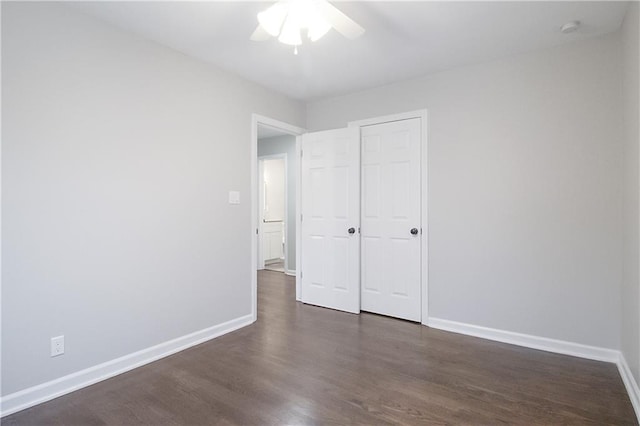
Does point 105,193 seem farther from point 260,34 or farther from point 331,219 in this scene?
point 331,219

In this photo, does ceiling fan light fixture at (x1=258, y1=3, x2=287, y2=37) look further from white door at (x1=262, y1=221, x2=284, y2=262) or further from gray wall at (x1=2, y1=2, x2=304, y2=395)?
white door at (x1=262, y1=221, x2=284, y2=262)

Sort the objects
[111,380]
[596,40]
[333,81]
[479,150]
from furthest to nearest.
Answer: [333,81], [479,150], [596,40], [111,380]

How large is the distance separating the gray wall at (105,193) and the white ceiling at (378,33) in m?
0.26

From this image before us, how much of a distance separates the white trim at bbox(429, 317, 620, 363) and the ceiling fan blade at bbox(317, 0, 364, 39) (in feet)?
8.74

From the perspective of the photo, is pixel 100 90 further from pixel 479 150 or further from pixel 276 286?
pixel 276 286

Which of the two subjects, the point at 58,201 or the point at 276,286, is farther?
the point at 276,286

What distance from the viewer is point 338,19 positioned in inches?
75.1

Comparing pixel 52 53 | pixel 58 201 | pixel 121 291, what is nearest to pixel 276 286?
pixel 121 291

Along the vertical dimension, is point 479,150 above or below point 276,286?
above

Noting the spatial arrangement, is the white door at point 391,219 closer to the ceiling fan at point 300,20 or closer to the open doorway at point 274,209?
the ceiling fan at point 300,20

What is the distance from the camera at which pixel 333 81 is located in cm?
346

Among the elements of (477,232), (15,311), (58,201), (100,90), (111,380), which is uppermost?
(100,90)

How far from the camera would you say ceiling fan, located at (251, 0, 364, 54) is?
1835mm

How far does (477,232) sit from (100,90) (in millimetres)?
3224
